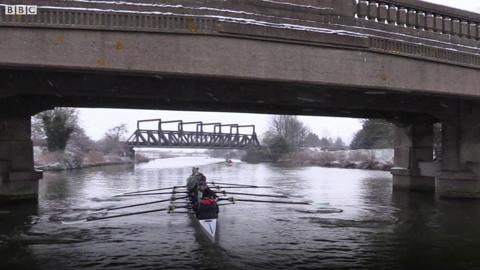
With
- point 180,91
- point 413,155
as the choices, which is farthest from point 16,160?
point 413,155

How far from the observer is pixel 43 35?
30.8 feet

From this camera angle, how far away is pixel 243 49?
10375 millimetres

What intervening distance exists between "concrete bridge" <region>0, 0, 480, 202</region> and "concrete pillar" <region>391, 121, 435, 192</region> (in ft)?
41.1

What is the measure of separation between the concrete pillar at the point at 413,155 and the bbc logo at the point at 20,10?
76.1ft

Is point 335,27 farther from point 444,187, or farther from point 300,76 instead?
point 444,187

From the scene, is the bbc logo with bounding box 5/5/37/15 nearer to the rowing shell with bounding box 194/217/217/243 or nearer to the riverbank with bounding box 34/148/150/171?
the rowing shell with bounding box 194/217/217/243

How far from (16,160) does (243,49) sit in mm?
16639

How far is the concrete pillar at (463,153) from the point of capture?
22219 mm

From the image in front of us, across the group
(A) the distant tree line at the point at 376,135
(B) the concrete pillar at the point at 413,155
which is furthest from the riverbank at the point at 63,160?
(A) the distant tree line at the point at 376,135

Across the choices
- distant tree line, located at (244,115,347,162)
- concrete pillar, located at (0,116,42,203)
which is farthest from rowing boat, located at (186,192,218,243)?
distant tree line, located at (244,115,347,162)

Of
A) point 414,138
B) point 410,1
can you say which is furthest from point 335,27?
point 414,138

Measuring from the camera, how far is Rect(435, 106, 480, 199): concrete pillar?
2222 centimetres

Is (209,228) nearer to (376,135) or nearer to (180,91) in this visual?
(180,91)

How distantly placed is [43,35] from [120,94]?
18.4ft
